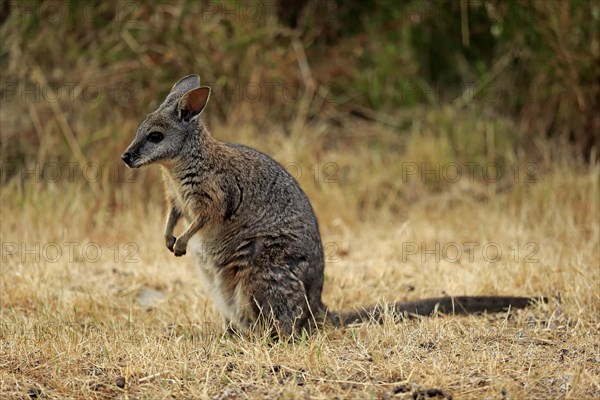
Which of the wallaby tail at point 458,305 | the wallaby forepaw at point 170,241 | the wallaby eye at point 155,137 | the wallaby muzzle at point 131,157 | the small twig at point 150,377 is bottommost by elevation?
the wallaby tail at point 458,305

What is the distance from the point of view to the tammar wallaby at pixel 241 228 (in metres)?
5.26

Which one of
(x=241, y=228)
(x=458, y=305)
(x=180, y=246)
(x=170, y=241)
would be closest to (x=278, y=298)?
(x=241, y=228)

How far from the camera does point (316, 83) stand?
9.88 metres

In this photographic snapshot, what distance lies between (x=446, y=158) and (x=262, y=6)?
254cm

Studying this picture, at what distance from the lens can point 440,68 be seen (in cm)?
1060

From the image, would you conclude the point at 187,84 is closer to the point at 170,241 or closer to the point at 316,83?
the point at 170,241

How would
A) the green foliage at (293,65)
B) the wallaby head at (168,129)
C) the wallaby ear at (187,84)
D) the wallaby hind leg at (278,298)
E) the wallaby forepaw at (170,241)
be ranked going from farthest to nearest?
the green foliage at (293,65) < the wallaby ear at (187,84) < the wallaby forepaw at (170,241) < the wallaby head at (168,129) < the wallaby hind leg at (278,298)

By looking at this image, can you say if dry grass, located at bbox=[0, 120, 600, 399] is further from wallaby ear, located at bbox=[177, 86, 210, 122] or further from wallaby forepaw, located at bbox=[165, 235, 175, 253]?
wallaby ear, located at bbox=[177, 86, 210, 122]

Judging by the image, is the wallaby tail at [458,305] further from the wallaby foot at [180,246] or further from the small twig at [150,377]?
the small twig at [150,377]

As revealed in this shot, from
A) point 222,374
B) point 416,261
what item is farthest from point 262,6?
point 222,374

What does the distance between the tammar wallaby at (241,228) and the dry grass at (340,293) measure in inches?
8.4

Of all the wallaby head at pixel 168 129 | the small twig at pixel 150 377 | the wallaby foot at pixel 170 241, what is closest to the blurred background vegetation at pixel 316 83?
the wallaby foot at pixel 170 241

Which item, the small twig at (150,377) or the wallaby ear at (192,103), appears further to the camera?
the wallaby ear at (192,103)

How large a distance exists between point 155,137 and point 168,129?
0.10m
